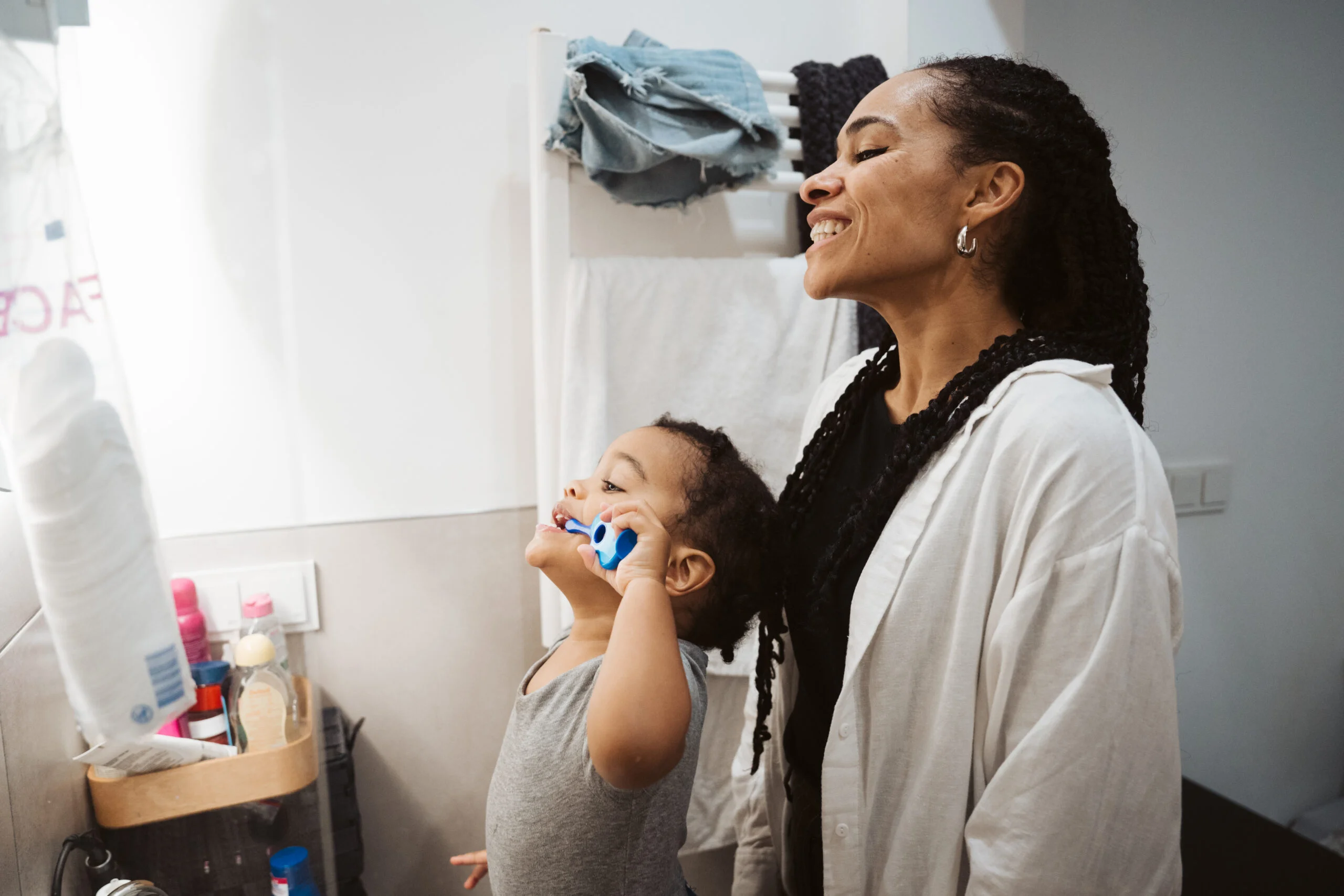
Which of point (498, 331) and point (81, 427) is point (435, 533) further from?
point (81, 427)

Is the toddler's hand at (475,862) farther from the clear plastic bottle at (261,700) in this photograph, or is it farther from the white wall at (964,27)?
the white wall at (964,27)

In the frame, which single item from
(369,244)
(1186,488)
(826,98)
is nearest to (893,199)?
(826,98)

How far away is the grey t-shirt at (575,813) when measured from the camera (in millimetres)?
727

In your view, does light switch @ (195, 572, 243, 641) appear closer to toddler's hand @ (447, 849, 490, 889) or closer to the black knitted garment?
toddler's hand @ (447, 849, 490, 889)

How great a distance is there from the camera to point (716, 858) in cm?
144

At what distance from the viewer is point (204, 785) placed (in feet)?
2.52

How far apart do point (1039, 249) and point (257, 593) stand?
1.09m

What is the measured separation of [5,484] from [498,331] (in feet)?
2.74

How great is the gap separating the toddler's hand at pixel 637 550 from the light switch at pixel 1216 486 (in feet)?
4.53

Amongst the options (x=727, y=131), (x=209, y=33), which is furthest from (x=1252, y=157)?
(x=209, y=33)

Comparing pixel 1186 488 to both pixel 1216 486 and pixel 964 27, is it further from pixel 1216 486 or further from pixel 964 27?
pixel 964 27

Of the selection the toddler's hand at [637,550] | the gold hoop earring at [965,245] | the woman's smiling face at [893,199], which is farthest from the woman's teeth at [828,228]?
the toddler's hand at [637,550]

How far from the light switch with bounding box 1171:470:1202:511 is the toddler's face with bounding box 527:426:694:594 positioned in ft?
4.06

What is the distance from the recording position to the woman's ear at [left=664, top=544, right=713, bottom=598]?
80 cm
